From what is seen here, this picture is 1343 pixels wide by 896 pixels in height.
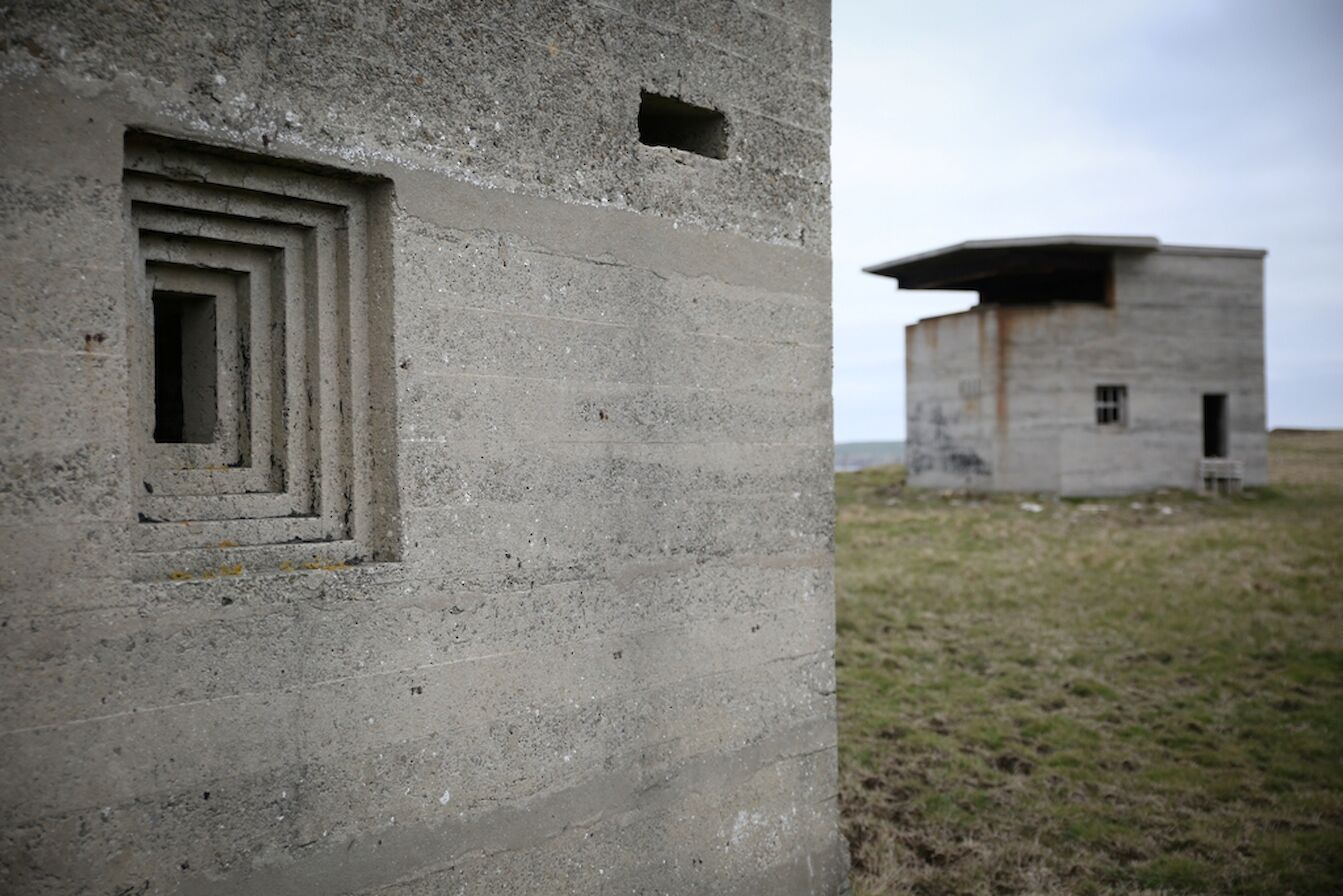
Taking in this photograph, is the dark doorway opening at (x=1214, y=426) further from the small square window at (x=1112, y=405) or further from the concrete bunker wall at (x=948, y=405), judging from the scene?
the concrete bunker wall at (x=948, y=405)

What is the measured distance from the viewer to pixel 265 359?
9.34ft

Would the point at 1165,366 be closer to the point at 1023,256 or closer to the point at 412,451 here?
the point at 1023,256

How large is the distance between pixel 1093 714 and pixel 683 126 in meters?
5.60

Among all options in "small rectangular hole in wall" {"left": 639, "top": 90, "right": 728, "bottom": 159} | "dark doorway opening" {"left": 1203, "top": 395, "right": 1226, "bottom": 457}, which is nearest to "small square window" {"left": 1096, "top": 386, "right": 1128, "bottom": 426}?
"dark doorway opening" {"left": 1203, "top": 395, "right": 1226, "bottom": 457}

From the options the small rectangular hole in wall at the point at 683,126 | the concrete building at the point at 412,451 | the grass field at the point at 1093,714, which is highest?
the small rectangular hole in wall at the point at 683,126

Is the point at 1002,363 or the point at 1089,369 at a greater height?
the point at 1002,363

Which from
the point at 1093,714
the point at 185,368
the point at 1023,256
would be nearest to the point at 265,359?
the point at 185,368

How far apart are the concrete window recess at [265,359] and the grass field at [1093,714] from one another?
329cm

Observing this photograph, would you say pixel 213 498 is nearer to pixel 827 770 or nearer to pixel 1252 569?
→ pixel 827 770

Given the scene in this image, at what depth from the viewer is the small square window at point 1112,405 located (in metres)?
20.7

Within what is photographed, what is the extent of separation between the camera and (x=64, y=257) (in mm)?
2305

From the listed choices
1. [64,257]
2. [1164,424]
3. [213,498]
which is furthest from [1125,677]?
[1164,424]

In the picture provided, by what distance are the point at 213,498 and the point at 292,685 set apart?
545 millimetres

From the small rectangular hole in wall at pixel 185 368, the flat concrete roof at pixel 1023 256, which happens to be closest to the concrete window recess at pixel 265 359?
the small rectangular hole in wall at pixel 185 368
